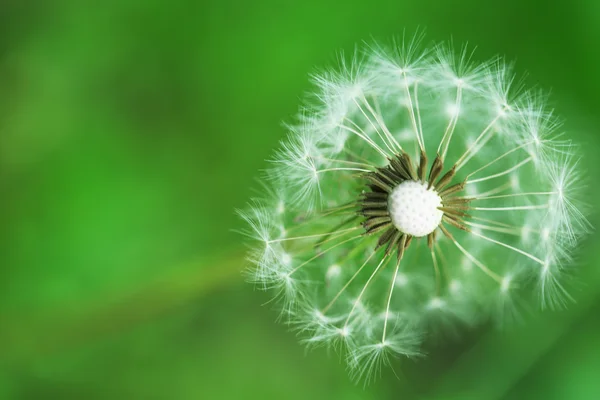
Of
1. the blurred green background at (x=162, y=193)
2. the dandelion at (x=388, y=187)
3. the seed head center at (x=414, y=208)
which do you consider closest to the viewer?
the seed head center at (x=414, y=208)

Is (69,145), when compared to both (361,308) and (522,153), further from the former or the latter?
(522,153)

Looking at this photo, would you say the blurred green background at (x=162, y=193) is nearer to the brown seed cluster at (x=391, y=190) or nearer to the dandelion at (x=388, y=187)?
the dandelion at (x=388, y=187)

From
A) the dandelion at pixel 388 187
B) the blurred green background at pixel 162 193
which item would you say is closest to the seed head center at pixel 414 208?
the dandelion at pixel 388 187

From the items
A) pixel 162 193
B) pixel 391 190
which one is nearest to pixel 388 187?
pixel 391 190

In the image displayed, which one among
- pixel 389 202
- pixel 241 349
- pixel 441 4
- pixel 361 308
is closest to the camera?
pixel 389 202

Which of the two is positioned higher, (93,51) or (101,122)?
(93,51)


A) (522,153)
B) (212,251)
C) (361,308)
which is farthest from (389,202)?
(212,251)

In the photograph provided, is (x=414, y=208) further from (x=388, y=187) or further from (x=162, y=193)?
(x=162, y=193)
